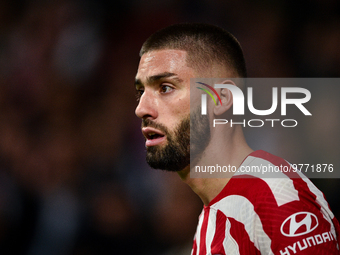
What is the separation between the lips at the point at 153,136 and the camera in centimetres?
141

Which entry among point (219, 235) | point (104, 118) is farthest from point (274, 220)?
point (104, 118)

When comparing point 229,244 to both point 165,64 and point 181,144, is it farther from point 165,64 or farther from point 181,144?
point 165,64

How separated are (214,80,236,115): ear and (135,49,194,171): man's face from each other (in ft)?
0.50

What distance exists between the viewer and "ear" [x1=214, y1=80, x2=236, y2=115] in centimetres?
147

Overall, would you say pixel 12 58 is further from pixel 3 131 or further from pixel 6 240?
pixel 6 240

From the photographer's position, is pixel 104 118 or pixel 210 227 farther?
pixel 104 118

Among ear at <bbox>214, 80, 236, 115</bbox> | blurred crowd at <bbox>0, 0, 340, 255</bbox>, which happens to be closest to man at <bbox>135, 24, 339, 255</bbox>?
ear at <bbox>214, 80, 236, 115</bbox>

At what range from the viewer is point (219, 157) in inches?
55.8

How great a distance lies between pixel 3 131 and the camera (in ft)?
11.3

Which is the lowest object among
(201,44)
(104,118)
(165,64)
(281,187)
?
(281,187)

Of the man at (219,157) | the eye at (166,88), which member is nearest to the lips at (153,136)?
the man at (219,157)

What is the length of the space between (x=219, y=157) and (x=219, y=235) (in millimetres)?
363

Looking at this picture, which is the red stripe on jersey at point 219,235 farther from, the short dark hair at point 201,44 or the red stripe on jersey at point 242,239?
the short dark hair at point 201,44

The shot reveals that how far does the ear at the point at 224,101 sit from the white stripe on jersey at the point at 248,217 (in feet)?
1.39
